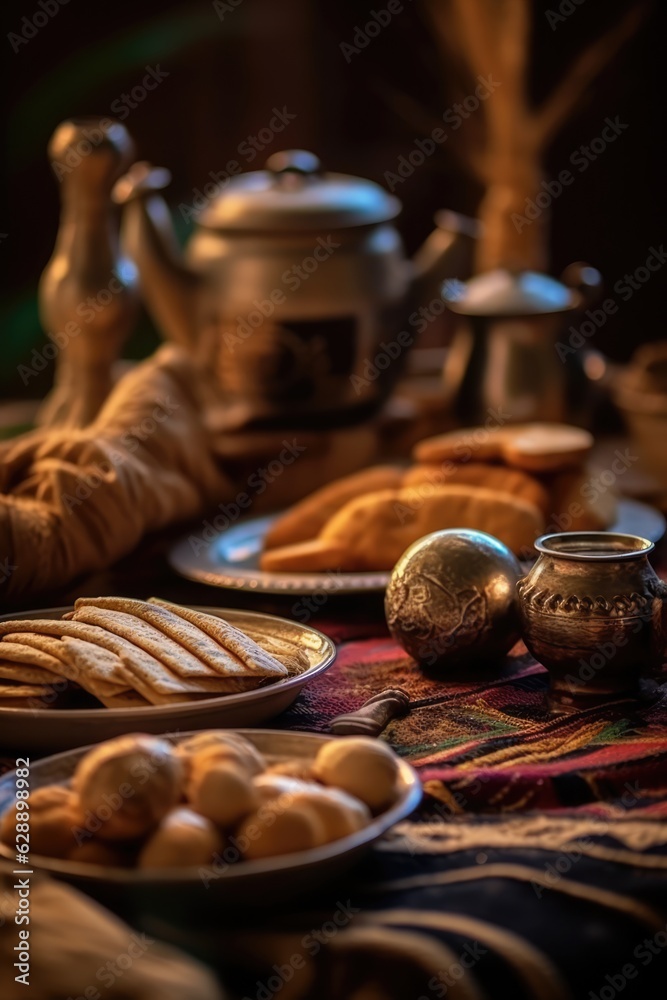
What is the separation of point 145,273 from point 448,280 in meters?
0.35

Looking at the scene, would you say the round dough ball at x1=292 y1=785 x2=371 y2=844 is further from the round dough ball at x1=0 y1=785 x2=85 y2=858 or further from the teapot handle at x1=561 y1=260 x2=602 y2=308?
the teapot handle at x1=561 y1=260 x2=602 y2=308

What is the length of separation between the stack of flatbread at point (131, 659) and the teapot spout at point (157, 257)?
0.68 m

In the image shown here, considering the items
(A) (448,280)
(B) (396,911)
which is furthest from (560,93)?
(B) (396,911)

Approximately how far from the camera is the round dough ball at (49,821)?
606 millimetres

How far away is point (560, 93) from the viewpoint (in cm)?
179

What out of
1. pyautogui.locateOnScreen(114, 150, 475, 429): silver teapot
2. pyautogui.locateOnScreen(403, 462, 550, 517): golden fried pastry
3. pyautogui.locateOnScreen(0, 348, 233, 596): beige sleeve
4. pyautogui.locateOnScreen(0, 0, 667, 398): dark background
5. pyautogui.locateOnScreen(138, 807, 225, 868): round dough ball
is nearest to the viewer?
pyautogui.locateOnScreen(138, 807, 225, 868): round dough ball

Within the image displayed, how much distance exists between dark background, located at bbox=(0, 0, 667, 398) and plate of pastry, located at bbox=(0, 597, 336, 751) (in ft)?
4.47

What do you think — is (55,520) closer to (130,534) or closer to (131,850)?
(130,534)

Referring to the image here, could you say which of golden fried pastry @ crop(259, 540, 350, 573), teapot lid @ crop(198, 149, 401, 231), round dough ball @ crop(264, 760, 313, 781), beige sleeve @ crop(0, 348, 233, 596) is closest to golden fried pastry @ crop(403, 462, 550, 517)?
golden fried pastry @ crop(259, 540, 350, 573)

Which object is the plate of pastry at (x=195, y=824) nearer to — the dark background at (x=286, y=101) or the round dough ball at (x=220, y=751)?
the round dough ball at (x=220, y=751)

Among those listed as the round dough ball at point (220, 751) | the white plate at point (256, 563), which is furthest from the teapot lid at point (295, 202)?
the round dough ball at point (220, 751)

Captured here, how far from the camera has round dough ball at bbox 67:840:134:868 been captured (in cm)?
60

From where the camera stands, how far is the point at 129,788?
1.94ft

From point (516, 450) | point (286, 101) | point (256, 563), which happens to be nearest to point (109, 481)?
point (256, 563)
